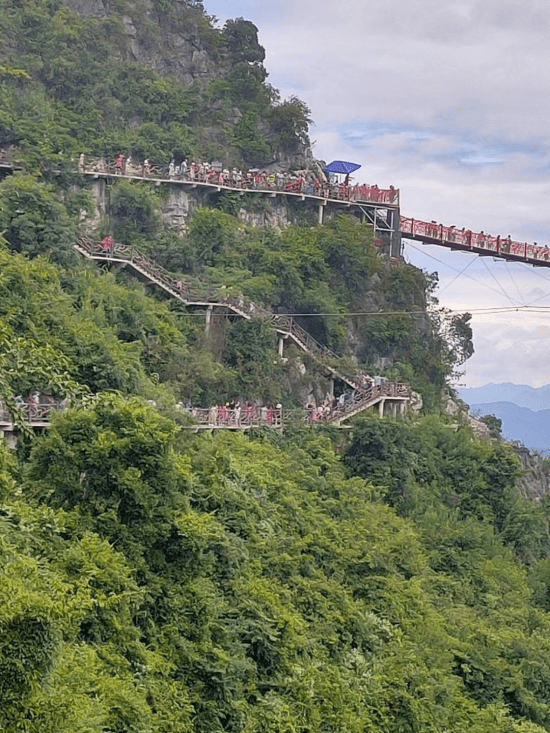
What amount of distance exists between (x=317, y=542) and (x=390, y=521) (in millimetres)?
5119

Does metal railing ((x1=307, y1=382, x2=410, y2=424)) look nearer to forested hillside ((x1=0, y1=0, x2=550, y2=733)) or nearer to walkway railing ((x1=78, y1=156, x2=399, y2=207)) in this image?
forested hillside ((x1=0, y1=0, x2=550, y2=733))

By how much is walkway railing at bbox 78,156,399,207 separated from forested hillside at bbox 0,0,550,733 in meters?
0.58

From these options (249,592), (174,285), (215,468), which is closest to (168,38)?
(174,285)

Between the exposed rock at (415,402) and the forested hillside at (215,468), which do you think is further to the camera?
the exposed rock at (415,402)

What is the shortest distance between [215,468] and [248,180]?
20.1 m

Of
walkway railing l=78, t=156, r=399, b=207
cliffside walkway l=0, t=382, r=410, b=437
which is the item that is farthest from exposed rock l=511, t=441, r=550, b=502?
walkway railing l=78, t=156, r=399, b=207

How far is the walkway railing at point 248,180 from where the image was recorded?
44500 millimetres

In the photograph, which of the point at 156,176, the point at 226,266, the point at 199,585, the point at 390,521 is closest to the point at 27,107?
the point at 156,176

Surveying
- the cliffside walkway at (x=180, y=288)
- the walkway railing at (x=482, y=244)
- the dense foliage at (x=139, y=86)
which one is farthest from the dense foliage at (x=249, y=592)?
the dense foliage at (x=139, y=86)

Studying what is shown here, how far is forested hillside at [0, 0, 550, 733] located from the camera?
849 inches

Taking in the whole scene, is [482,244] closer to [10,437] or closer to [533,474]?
[533,474]

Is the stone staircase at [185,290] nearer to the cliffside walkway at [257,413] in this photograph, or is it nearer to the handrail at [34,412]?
the cliffside walkway at [257,413]

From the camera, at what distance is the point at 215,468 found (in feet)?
96.9

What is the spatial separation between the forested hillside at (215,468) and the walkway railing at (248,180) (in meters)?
0.58
